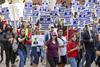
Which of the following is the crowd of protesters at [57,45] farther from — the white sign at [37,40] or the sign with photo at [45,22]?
the sign with photo at [45,22]

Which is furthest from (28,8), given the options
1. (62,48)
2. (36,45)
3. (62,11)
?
(62,48)

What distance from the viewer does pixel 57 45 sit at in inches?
612

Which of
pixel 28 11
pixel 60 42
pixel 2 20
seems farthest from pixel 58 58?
pixel 2 20

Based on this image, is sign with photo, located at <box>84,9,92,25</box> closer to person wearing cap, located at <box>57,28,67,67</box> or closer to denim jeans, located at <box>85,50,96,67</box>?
denim jeans, located at <box>85,50,96,67</box>

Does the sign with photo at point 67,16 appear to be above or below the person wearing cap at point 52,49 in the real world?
above

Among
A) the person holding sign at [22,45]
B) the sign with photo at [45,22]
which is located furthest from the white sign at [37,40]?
the person holding sign at [22,45]

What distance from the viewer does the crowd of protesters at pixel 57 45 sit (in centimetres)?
1552

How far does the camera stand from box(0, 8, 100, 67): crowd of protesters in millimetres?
15523

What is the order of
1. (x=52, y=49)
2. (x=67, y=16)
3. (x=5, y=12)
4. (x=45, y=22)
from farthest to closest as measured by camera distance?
(x=5, y=12)
(x=67, y=16)
(x=45, y=22)
(x=52, y=49)

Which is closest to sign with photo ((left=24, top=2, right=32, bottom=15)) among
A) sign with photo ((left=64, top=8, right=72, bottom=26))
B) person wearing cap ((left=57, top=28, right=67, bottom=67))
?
sign with photo ((left=64, top=8, right=72, bottom=26))

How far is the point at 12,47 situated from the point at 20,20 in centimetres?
294

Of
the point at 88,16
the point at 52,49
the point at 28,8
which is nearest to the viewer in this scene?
the point at 52,49

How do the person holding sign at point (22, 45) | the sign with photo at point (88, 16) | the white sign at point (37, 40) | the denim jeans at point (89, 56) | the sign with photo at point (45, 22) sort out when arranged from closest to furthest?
1. the person holding sign at point (22, 45)
2. the denim jeans at point (89, 56)
3. the white sign at point (37, 40)
4. the sign with photo at point (45, 22)
5. the sign with photo at point (88, 16)

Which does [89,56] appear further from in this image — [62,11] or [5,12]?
[5,12]
